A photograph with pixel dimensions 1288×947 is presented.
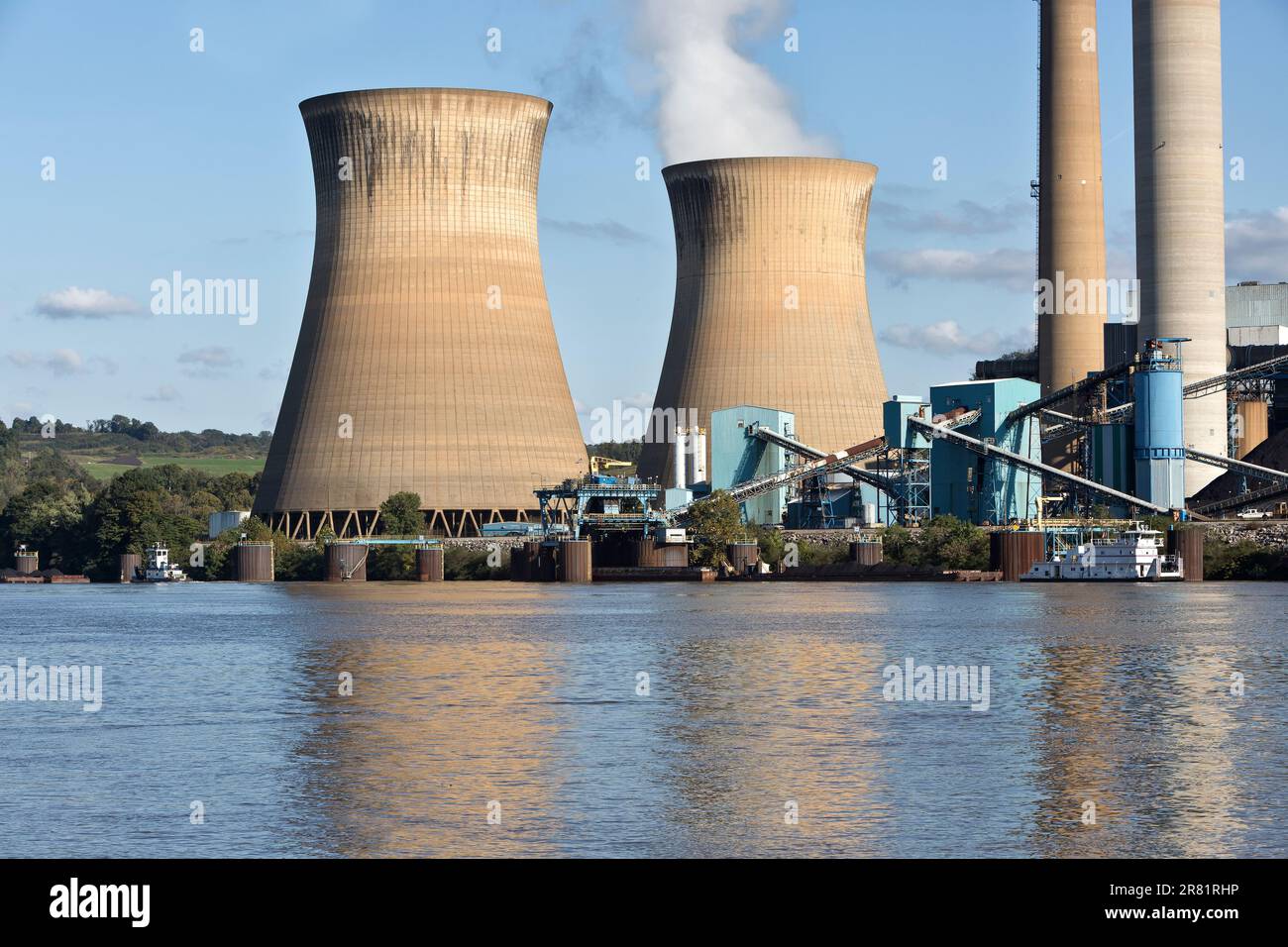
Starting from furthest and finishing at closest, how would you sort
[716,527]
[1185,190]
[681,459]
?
[681,459] → [1185,190] → [716,527]

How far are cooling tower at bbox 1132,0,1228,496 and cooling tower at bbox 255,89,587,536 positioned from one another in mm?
25212

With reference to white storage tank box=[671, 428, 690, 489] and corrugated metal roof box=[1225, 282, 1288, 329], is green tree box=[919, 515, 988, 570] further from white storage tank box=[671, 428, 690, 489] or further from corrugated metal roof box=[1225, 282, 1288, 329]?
corrugated metal roof box=[1225, 282, 1288, 329]

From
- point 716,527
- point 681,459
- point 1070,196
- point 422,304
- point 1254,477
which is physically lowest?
point 716,527

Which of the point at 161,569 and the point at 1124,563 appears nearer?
the point at 1124,563

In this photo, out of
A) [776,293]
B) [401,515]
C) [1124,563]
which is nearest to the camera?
[1124,563]

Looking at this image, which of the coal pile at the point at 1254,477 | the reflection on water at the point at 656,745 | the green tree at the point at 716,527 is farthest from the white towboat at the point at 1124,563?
the reflection on water at the point at 656,745

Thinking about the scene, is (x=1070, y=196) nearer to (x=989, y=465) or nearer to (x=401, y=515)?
(x=989, y=465)

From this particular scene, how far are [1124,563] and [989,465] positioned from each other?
9184 mm

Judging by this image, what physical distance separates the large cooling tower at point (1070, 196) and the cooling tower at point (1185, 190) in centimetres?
322

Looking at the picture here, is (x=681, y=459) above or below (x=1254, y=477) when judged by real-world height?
above

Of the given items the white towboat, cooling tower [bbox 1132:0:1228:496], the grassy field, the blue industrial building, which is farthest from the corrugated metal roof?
the grassy field

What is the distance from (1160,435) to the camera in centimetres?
7256

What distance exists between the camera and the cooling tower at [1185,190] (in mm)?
80625

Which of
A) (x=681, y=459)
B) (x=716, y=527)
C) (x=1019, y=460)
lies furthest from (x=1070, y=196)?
→ (x=716, y=527)
